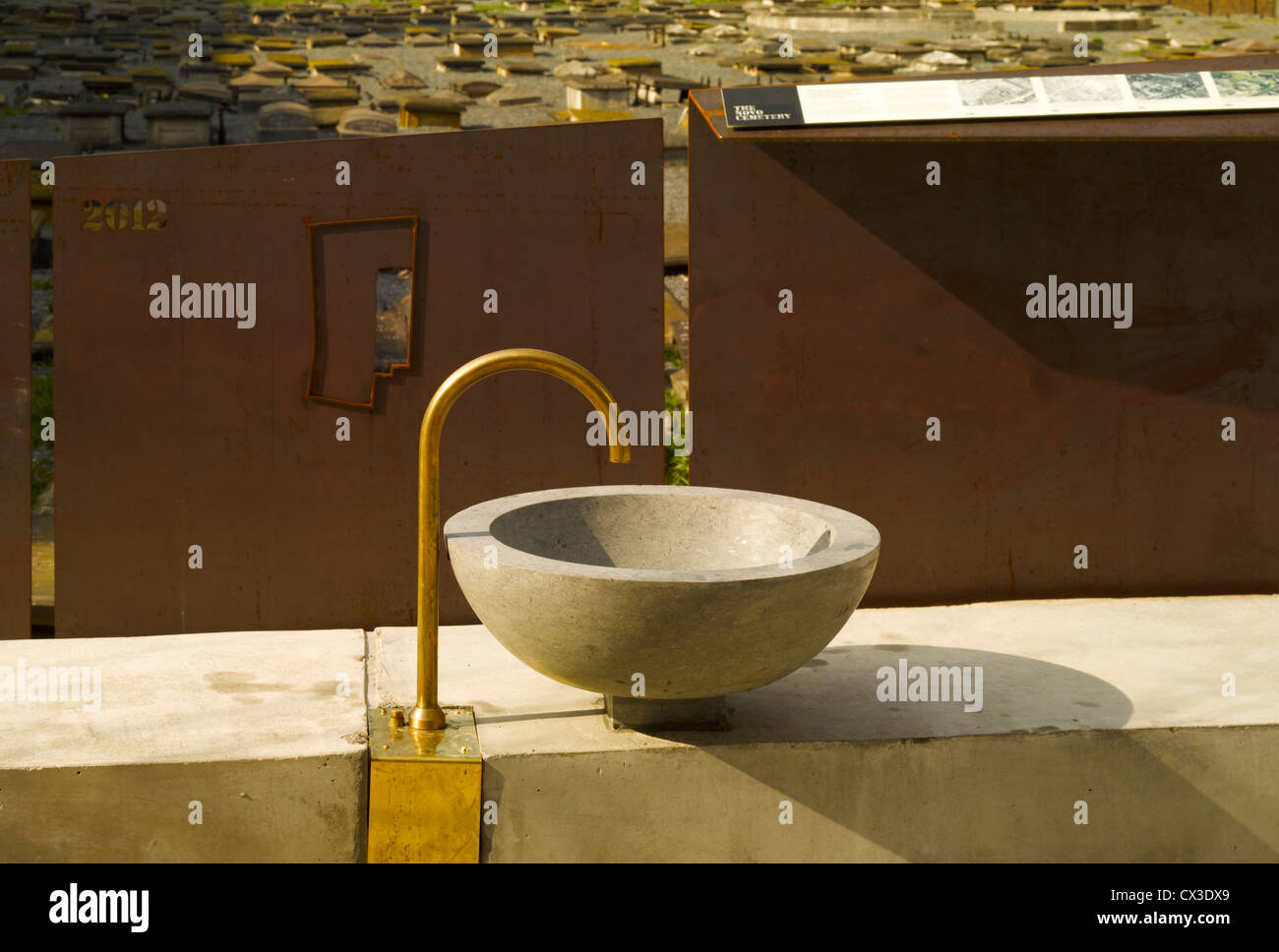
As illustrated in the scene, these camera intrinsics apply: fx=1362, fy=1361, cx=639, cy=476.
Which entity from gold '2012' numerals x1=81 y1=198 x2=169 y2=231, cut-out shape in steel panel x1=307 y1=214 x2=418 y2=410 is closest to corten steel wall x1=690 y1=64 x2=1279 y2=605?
cut-out shape in steel panel x1=307 y1=214 x2=418 y2=410

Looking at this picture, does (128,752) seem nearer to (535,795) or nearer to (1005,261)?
(535,795)

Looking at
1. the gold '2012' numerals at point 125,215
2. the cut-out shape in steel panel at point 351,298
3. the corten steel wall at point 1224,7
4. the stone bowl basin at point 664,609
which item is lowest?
the stone bowl basin at point 664,609

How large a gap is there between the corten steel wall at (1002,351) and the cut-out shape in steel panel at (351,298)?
4.03 feet

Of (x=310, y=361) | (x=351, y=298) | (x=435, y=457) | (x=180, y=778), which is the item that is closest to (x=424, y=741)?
(x=180, y=778)

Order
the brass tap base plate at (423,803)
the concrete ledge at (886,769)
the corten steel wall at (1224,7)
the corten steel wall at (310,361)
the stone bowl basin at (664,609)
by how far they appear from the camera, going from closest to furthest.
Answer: the stone bowl basin at (664,609) → the brass tap base plate at (423,803) → the concrete ledge at (886,769) → the corten steel wall at (310,361) → the corten steel wall at (1224,7)

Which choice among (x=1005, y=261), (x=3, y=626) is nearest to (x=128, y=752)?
(x=3, y=626)

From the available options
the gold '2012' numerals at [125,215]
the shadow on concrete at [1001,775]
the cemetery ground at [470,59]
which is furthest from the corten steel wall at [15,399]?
the shadow on concrete at [1001,775]

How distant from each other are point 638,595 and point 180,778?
54.3 inches

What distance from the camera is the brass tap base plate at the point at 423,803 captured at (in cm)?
A: 386

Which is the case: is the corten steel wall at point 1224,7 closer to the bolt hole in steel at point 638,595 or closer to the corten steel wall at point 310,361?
the corten steel wall at point 310,361

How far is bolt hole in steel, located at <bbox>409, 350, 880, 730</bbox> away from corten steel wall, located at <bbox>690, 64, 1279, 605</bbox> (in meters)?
1.47

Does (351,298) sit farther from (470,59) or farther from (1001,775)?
(470,59)

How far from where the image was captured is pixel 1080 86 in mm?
5750

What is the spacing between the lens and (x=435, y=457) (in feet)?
13.0
